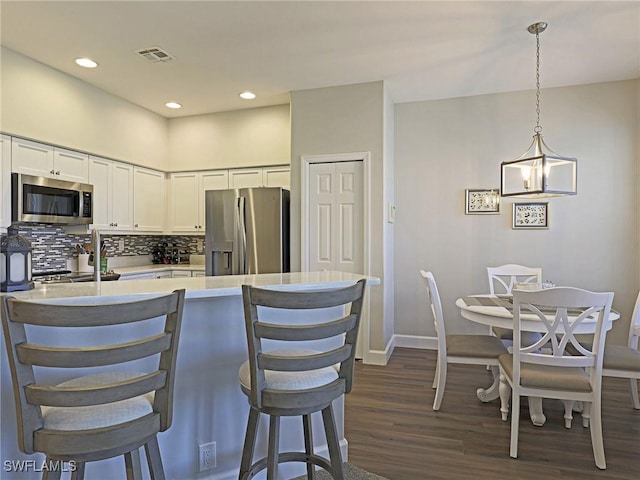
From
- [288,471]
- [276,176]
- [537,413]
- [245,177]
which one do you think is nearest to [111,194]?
[245,177]

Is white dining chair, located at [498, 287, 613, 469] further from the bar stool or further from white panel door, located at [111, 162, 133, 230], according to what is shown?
white panel door, located at [111, 162, 133, 230]

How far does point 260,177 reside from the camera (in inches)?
193

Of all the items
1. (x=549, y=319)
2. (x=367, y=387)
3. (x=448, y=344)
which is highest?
(x=549, y=319)

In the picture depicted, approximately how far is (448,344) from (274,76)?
297cm

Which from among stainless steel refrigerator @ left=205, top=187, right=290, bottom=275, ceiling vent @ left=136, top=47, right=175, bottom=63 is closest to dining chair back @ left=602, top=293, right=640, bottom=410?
stainless steel refrigerator @ left=205, top=187, right=290, bottom=275

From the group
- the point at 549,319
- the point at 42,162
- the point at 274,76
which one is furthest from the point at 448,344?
the point at 42,162

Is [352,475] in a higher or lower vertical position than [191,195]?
lower

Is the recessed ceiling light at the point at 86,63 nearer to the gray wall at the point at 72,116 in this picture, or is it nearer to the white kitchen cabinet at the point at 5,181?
the gray wall at the point at 72,116

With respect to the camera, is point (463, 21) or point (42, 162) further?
point (42, 162)

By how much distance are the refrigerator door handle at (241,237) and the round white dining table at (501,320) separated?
7.61 ft

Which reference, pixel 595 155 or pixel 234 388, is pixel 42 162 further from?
pixel 595 155

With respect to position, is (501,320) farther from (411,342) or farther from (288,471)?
(411,342)

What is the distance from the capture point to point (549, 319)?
245 centimetres

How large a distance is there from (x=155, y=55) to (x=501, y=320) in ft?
11.7
